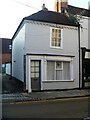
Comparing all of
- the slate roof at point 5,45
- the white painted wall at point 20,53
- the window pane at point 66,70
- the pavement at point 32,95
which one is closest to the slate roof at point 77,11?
the white painted wall at point 20,53

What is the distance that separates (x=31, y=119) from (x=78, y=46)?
16.3 meters

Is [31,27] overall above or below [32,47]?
above

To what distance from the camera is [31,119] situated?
427 inches

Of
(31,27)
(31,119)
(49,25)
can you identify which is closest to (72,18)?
(49,25)

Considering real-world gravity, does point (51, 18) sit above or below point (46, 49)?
above

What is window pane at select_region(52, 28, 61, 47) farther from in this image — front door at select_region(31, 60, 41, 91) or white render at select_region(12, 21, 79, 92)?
front door at select_region(31, 60, 41, 91)

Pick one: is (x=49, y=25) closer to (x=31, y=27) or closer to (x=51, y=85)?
(x=31, y=27)

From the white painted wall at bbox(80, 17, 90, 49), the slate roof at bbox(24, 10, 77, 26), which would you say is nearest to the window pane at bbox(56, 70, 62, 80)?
the white painted wall at bbox(80, 17, 90, 49)

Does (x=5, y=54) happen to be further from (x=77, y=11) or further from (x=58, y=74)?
(x=58, y=74)

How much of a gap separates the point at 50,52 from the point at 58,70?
1836mm

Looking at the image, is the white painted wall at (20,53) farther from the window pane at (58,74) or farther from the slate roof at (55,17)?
the window pane at (58,74)

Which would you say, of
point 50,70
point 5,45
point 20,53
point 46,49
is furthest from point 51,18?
point 5,45

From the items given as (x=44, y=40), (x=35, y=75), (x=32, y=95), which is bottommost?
(x=32, y=95)

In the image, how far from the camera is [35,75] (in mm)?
24031
